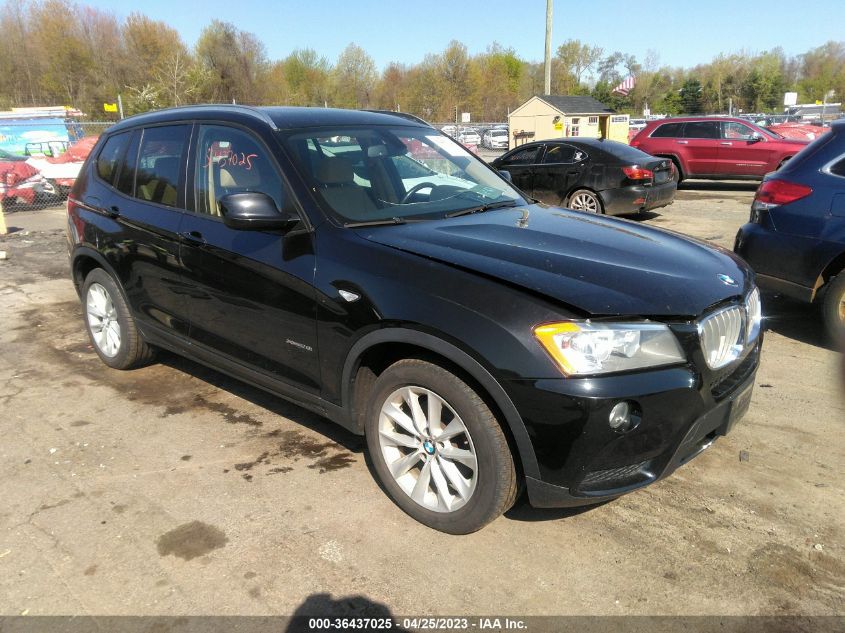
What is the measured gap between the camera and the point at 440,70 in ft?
197

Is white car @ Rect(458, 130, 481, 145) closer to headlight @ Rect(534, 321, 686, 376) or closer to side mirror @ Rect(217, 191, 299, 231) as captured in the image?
side mirror @ Rect(217, 191, 299, 231)

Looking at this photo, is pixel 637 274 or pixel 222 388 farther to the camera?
pixel 222 388

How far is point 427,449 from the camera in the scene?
9.43ft

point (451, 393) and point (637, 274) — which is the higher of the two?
point (637, 274)

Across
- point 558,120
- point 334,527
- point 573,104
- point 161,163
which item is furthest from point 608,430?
point 573,104

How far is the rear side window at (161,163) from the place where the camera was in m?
3.98

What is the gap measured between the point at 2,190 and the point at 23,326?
10.00 m

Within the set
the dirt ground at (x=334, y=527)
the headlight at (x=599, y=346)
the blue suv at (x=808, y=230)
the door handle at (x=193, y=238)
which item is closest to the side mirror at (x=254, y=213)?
the door handle at (x=193, y=238)

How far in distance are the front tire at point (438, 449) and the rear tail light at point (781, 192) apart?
3.71 m

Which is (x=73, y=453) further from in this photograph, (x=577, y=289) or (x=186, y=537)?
(x=577, y=289)

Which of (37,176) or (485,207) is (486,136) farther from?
(485,207)

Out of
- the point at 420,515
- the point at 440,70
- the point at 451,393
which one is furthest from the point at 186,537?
the point at 440,70

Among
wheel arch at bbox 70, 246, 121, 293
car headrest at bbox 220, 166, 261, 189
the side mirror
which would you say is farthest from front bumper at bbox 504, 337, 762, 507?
wheel arch at bbox 70, 246, 121, 293

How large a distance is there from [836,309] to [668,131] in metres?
12.6
